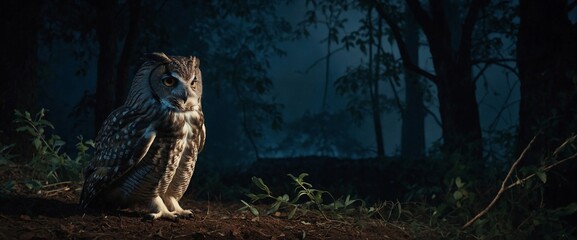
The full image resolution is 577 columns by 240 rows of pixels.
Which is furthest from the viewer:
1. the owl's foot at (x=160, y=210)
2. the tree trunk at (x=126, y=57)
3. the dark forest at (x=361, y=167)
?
the tree trunk at (x=126, y=57)

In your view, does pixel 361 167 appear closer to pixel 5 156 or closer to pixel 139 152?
pixel 5 156

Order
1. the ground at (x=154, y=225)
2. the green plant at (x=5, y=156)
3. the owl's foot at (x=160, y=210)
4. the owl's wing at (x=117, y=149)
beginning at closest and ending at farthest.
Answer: the ground at (x=154, y=225) → the owl's wing at (x=117, y=149) → the owl's foot at (x=160, y=210) → the green plant at (x=5, y=156)

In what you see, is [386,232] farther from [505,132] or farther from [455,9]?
[455,9]

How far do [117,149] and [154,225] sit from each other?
50cm

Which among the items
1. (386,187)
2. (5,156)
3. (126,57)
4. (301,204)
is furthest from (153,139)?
(386,187)

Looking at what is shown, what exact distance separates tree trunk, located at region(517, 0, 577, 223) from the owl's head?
3.26m

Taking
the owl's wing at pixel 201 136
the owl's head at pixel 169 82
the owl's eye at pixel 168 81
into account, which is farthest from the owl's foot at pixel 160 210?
the owl's eye at pixel 168 81

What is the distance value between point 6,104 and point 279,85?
188 ft

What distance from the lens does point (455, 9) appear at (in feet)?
58.7

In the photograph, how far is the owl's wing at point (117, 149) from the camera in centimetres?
313

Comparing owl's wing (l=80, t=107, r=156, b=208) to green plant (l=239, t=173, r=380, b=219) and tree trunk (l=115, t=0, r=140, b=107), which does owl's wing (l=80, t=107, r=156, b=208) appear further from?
tree trunk (l=115, t=0, r=140, b=107)

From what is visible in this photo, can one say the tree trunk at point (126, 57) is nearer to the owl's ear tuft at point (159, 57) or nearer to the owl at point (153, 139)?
the owl at point (153, 139)

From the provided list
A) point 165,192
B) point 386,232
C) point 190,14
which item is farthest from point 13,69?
point 190,14

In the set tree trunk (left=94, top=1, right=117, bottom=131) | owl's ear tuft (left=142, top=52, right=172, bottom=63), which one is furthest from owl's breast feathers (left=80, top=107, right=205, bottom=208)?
tree trunk (left=94, top=1, right=117, bottom=131)
